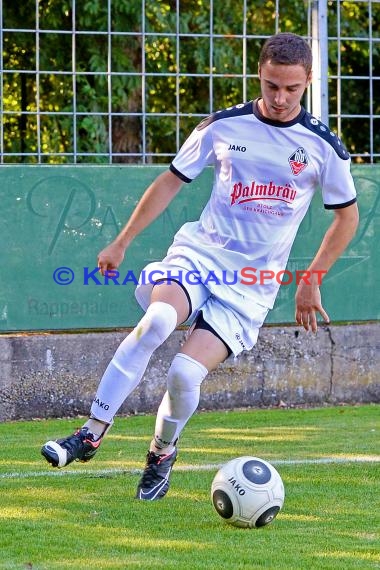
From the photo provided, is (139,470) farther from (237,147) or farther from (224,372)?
(224,372)

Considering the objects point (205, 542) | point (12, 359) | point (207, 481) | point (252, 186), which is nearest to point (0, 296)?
point (12, 359)

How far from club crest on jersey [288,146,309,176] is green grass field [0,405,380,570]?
157 centimetres

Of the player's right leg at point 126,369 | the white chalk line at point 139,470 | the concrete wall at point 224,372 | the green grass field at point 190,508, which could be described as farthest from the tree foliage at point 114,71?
the player's right leg at point 126,369

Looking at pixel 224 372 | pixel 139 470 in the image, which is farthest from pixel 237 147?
pixel 224 372

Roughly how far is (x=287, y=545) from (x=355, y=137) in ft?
A: 37.5

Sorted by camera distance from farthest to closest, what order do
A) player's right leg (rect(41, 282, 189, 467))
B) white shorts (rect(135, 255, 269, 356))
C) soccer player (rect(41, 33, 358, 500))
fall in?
white shorts (rect(135, 255, 269, 356)), soccer player (rect(41, 33, 358, 500)), player's right leg (rect(41, 282, 189, 467))

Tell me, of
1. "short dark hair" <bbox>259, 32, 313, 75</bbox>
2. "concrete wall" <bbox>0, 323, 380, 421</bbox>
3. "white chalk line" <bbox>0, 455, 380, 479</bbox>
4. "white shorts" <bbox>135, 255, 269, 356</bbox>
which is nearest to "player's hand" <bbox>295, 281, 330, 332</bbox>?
"white shorts" <bbox>135, 255, 269, 356</bbox>

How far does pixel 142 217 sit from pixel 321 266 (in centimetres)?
87

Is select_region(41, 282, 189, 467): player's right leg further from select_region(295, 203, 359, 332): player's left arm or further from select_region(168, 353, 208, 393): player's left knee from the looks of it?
select_region(295, 203, 359, 332): player's left arm

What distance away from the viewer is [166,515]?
5.68 meters

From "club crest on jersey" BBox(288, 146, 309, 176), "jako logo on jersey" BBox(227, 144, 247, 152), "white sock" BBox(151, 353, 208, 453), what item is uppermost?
"jako logo on jersey" BBox(227, 144, 247, 152)

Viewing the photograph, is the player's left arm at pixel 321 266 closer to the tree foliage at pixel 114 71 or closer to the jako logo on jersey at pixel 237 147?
the jako logo on jersey at pixel 237 147

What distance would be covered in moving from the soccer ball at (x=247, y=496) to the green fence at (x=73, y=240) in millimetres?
4751

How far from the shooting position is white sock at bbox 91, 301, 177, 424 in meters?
5.75
